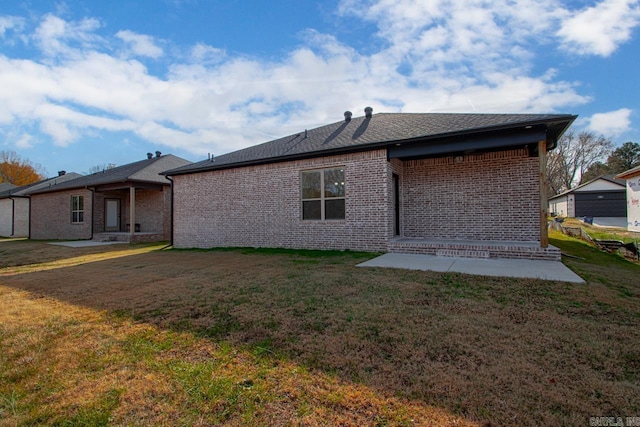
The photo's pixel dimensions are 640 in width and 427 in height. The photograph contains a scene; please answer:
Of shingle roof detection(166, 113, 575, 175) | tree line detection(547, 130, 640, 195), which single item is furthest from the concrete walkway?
tree line detection(547, 130, 640, 195)

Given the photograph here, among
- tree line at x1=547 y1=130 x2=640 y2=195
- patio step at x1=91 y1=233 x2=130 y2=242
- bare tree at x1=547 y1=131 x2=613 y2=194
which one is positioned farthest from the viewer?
tree line at x1=547 y1=130 x2=640 y2=195

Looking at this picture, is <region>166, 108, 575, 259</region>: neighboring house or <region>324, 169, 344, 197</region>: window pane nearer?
<region>166, 108, 575, 259</region>: neighboring house

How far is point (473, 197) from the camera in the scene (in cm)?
889

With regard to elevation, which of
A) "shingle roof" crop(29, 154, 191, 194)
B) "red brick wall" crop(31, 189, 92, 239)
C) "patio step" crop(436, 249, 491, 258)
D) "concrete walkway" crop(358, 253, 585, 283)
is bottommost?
"concrete walkway" crop(358, 253, 585, 283)

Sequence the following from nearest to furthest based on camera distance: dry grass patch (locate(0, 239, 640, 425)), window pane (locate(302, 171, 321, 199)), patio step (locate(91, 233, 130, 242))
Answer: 1. dry grass patch (locate(0, 239, 640, 425))
2. window pane (locate(302, 171, 321, 199))
3. patio step (locate(91, 233, 130, 242))

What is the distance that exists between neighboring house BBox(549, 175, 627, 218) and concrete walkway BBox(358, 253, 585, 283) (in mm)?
26731

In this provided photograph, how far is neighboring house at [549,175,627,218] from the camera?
82.2ft

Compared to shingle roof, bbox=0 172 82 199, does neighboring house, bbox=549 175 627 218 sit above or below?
below

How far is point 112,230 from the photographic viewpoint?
18125mm

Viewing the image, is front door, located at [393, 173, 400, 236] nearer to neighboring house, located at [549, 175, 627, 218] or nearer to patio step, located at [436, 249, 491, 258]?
patio step, located at [436, 249, 491, 258]

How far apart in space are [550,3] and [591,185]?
27047 millimetres

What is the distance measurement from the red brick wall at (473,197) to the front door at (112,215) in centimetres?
1747

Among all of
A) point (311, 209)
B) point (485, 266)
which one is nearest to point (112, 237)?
point (311, 209)

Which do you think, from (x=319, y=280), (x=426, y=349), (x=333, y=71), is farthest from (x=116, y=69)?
(x=426, y=349)
